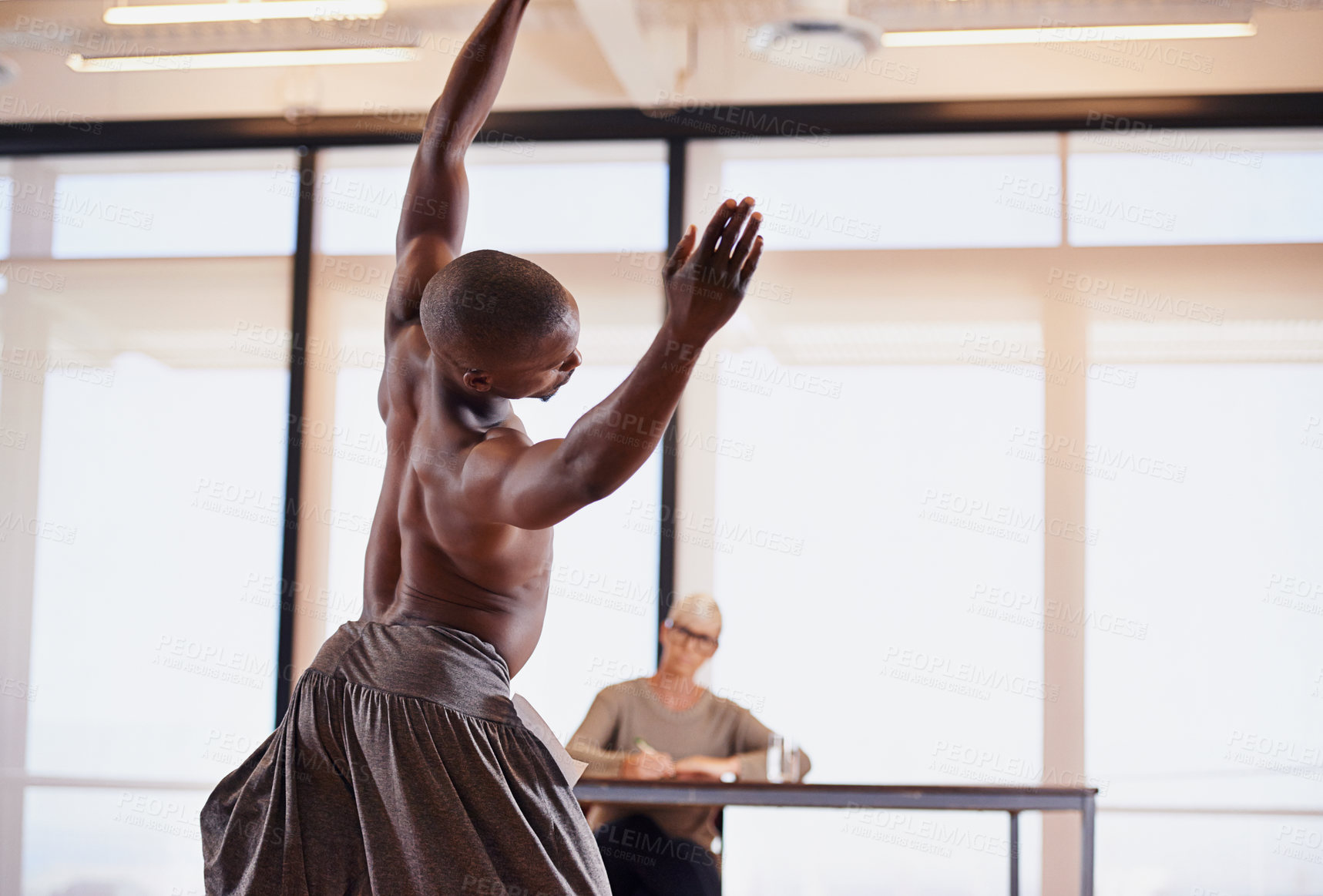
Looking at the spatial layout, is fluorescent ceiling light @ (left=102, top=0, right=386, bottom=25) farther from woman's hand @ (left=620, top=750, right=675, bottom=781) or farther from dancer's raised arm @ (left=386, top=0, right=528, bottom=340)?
dancer's raised arm @ (left=386, top=0, right=528, bottom=340)

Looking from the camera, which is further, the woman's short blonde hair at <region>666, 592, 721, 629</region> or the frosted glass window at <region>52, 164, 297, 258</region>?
the frosted glass window at <region>52, 164, 297, 258</region>

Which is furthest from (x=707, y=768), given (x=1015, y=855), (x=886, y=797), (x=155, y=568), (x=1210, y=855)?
(x=155, y=568)

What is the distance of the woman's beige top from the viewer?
3447 millimetres

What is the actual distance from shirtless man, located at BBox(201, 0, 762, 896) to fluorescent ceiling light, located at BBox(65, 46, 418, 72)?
133 inches

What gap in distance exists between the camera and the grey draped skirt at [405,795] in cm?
106

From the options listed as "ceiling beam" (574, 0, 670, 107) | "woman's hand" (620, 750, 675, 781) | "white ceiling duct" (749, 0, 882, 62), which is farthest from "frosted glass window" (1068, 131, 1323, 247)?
"woman's hand" (620, 750, 675, 781)

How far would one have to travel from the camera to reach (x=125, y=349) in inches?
183

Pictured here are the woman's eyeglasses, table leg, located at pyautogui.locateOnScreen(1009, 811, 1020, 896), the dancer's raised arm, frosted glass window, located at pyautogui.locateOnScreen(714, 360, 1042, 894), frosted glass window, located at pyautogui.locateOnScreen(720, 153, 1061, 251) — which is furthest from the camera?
frosted glass window, located at pyautogui.locateOnScreen(720, 153, 1061, 251)

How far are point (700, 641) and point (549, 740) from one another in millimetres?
2525

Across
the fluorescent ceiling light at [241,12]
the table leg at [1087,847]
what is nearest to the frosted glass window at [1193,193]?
the table leg at [1087,847]

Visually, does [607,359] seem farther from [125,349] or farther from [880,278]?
[125,349]

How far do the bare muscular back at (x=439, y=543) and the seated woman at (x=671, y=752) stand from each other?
1.89 m

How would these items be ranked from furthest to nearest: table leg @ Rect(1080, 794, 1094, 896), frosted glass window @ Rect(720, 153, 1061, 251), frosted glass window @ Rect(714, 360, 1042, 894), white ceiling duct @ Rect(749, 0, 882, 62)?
1. frosted glass window @ Rect(720, 153, 1061, 251)
2. frosted glass window @ Rect(714, 360, 1042, 894)
3. white ceiling duct @ Rect(749, 0, 882, 62)
4. table leg @ Rect(1080, 794, 1094, 896)

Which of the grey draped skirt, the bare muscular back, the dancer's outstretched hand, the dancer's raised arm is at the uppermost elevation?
the dancer's raised arm
